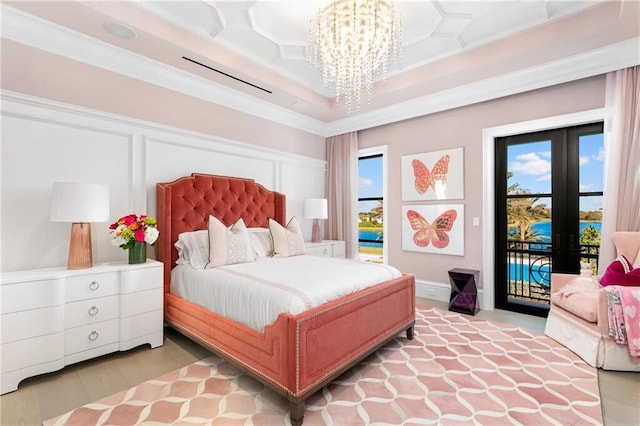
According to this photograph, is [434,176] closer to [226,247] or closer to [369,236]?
[369,236]

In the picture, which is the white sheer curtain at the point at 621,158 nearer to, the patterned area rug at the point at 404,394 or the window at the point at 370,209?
the patterned area rug at the point at 404,394

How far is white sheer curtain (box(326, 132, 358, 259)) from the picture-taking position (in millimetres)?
5086

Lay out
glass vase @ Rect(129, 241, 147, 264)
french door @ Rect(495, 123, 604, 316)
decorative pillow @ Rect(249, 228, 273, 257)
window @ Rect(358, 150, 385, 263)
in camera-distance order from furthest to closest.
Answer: window @ Rect(358, 150, 385, 263), decorative pillow @ Rect(249, 228, 273, 257), french door @ Rect(495, 123, 604, 316), glass vase @ Rect(129, 241, 147, 264)

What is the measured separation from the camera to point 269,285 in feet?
7.38

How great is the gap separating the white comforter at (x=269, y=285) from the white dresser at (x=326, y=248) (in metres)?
1.26

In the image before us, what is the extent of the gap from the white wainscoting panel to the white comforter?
0.93 metres

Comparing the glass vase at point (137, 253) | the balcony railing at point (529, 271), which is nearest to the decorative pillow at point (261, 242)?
the glass vase at point (137, 253)

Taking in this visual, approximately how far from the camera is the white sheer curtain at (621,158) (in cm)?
287

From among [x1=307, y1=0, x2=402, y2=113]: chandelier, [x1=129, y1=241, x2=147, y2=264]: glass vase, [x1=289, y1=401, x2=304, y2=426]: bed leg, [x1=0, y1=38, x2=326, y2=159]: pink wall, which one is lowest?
[x1=289, y1=401, x2=304, y2=426]: bed leg

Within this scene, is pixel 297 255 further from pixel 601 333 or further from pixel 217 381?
pixel 601 333

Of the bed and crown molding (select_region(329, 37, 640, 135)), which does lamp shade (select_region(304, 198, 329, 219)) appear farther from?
crown molding (select_region(329, 37, 640, 135))

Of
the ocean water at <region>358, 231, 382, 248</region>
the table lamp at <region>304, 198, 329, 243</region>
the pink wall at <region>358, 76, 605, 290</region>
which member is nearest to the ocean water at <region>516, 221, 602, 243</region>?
the pink wall at <region>358, 76, 605, 290</region>

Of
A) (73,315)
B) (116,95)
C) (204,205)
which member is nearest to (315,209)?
(204,205)

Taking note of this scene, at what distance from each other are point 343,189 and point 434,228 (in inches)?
64.8
